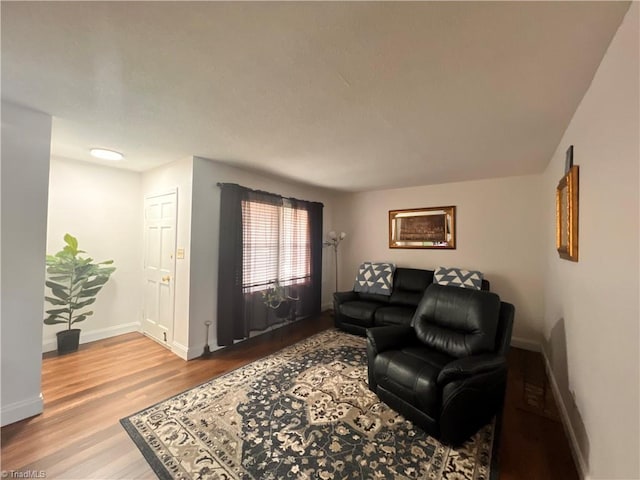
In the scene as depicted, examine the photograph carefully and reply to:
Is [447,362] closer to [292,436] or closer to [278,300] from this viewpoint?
[292,436]

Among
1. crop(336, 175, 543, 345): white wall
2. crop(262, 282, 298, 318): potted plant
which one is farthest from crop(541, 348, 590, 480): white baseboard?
crop(262, 282, 298, 318): potted plant

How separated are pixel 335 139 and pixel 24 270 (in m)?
2.59

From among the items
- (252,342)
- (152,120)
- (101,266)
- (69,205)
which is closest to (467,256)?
(252,342)

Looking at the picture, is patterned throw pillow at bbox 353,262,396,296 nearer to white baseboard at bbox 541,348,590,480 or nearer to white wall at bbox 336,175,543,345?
white wall at bbox 336,175,543,345

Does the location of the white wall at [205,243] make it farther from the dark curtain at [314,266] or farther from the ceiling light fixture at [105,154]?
the dark curtain at [314,266]

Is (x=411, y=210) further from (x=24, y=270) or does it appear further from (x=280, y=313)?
(x=24, y=270)

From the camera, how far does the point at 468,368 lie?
1668 mm

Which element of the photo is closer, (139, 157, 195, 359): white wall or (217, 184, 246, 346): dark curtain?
(139, 157, 195, 359): white wall

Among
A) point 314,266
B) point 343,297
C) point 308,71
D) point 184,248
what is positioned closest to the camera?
point 308,71

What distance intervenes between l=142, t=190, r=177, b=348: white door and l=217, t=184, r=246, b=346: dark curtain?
58cm

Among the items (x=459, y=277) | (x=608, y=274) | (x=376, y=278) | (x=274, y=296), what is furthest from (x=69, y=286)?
(x=459, y=277)

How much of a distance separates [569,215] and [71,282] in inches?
190

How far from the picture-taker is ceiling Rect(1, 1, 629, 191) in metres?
1.04

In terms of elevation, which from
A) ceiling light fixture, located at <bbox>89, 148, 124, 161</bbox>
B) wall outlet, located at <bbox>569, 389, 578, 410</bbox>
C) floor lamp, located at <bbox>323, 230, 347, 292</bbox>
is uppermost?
ceiling light fixture, located at <bbox>89, 148, 124, 161</bbox>
